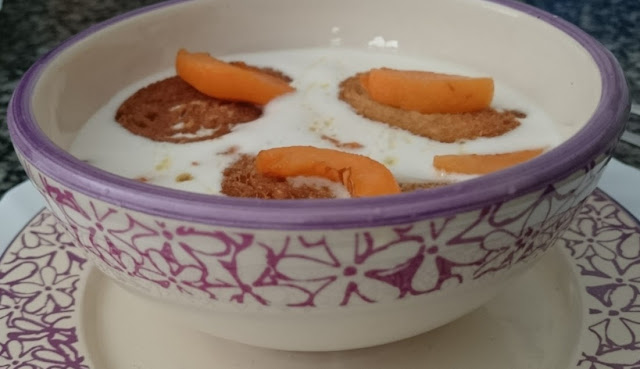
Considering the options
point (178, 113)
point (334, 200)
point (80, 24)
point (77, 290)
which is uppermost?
point (334, 200)

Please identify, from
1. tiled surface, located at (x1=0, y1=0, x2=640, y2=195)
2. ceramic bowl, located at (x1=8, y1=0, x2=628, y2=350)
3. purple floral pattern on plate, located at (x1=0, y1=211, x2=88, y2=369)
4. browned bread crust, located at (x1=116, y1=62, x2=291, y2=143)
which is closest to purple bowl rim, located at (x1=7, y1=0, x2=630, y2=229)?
ceramic bowl, located at (x1=8, y1=0, x2=628, y2=350)

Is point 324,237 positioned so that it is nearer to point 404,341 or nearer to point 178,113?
point 404,341

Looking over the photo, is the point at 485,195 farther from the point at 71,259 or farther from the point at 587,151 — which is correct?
the point at 71,259

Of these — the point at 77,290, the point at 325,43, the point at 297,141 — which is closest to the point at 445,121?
the point at 297,141

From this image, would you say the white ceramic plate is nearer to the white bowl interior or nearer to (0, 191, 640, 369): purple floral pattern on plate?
(0, 191, 640, 369): purple floral pattern on plate

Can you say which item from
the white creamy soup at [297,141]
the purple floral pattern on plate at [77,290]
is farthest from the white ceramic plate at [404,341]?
the white creamy soup at [297,141]
